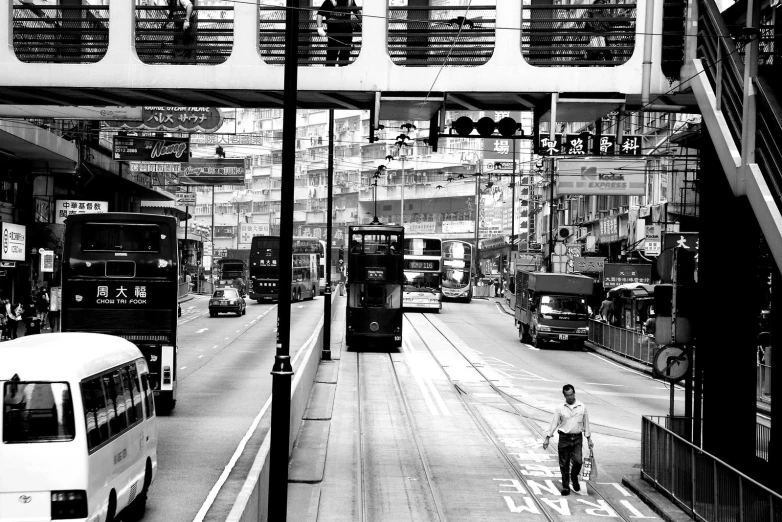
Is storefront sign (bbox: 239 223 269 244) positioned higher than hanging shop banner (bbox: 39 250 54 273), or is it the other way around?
storefront sign (bbox: 239 223 269 244)

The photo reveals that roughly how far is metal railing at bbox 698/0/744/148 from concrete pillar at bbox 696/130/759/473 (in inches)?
47.2

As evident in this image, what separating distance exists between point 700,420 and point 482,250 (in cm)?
8564

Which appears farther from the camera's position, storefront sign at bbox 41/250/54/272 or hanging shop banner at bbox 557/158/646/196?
hanging shop banner at bbox 557/158/646/196

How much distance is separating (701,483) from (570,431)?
2.62m

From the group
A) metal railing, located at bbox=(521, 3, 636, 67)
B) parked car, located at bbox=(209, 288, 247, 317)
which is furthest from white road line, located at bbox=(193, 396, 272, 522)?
parked car, located at bbox=(209, 288, 247, 317)

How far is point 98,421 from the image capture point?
1078 cm

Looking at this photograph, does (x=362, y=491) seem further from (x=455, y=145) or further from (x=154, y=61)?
(x=455, y=145)

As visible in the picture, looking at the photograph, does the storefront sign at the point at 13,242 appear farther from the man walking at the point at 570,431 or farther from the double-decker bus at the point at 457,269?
the double-decker bus at the point at 457,269

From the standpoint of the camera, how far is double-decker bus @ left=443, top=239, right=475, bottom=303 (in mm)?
67375

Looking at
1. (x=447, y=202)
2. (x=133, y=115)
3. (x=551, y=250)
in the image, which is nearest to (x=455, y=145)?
(x=447, y=202)

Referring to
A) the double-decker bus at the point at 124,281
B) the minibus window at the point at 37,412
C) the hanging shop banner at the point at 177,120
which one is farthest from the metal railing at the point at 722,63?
the hanging shop banner at the point at 177,120

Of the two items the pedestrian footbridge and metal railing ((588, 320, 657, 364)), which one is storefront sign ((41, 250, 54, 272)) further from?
the pedestrian footbridge

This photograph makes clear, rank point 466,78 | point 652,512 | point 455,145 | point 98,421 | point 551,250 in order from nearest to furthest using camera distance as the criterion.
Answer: point 98,421 < point 466,78 < point 652,512 < point 551,250 < point 455,145

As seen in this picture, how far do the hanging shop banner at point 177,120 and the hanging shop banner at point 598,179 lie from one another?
498 inches
